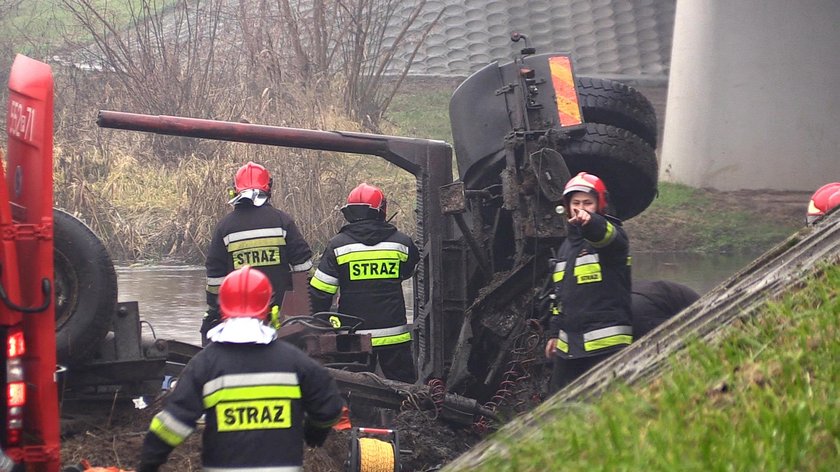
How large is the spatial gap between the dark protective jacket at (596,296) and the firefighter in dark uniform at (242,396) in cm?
202

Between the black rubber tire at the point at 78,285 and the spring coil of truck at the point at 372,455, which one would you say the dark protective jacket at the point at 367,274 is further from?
the black rubber tire at the point at 78,285

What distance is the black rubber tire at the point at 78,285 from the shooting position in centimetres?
557

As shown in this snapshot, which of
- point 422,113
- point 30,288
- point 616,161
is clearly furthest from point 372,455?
point 422,113

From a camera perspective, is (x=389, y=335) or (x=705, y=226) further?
(x=705, y=226)

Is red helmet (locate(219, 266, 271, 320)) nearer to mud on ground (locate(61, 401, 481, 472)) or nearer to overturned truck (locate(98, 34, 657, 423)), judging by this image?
mud on ground (locate(61, 401, 481, 472))

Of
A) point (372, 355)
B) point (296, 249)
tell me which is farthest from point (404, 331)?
point (296, 249)

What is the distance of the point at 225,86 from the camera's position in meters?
17.0

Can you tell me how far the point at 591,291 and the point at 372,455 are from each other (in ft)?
4.52

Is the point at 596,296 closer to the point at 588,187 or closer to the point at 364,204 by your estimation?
the point at 588,187

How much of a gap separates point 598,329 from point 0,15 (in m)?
18.0

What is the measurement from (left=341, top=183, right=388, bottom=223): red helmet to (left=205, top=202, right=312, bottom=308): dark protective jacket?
1.37ft

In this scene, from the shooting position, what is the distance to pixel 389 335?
25.7ft

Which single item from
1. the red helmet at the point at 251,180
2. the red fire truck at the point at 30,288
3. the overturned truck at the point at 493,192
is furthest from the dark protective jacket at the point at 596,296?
the red fire truck at the point at 30,288

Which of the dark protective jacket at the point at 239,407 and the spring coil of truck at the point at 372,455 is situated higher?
the dark protective jacket at the point at 239,407
